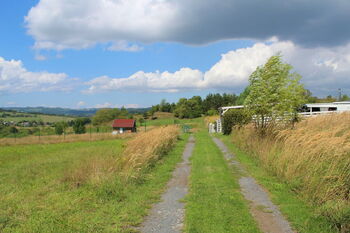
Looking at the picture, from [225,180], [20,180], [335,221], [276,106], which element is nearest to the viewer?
[335,221]

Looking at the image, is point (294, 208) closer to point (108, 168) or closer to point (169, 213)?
point (169, 213)

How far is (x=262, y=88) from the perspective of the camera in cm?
1502

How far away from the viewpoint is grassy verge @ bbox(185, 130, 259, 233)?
5055 millimetres

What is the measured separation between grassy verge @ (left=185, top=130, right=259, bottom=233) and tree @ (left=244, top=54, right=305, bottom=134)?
20.1ft

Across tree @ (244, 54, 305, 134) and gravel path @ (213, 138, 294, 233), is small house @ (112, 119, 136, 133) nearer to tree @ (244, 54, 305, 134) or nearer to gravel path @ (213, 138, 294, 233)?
tree @ (244, 54, 305, 134)

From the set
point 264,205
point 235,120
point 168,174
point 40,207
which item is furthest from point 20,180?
point 235,120

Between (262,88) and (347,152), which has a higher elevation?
(262,88)

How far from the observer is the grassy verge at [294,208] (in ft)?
16.3

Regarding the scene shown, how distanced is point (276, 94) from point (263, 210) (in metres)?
9.80

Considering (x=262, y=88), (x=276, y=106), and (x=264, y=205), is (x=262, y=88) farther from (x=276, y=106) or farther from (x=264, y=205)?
(x=264, y=205)

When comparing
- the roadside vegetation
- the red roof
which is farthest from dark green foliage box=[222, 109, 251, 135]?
the red roof

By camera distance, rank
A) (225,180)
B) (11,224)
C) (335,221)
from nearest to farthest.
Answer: (335,221)
(11,224)
(225,180)

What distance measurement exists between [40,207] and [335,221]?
5839 mm

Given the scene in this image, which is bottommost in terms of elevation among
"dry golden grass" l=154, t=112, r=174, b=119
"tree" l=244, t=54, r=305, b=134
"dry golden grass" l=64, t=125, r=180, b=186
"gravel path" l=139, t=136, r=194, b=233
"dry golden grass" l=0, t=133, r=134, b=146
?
"dry golden grass" l=0, t=133, r=134, b=146
